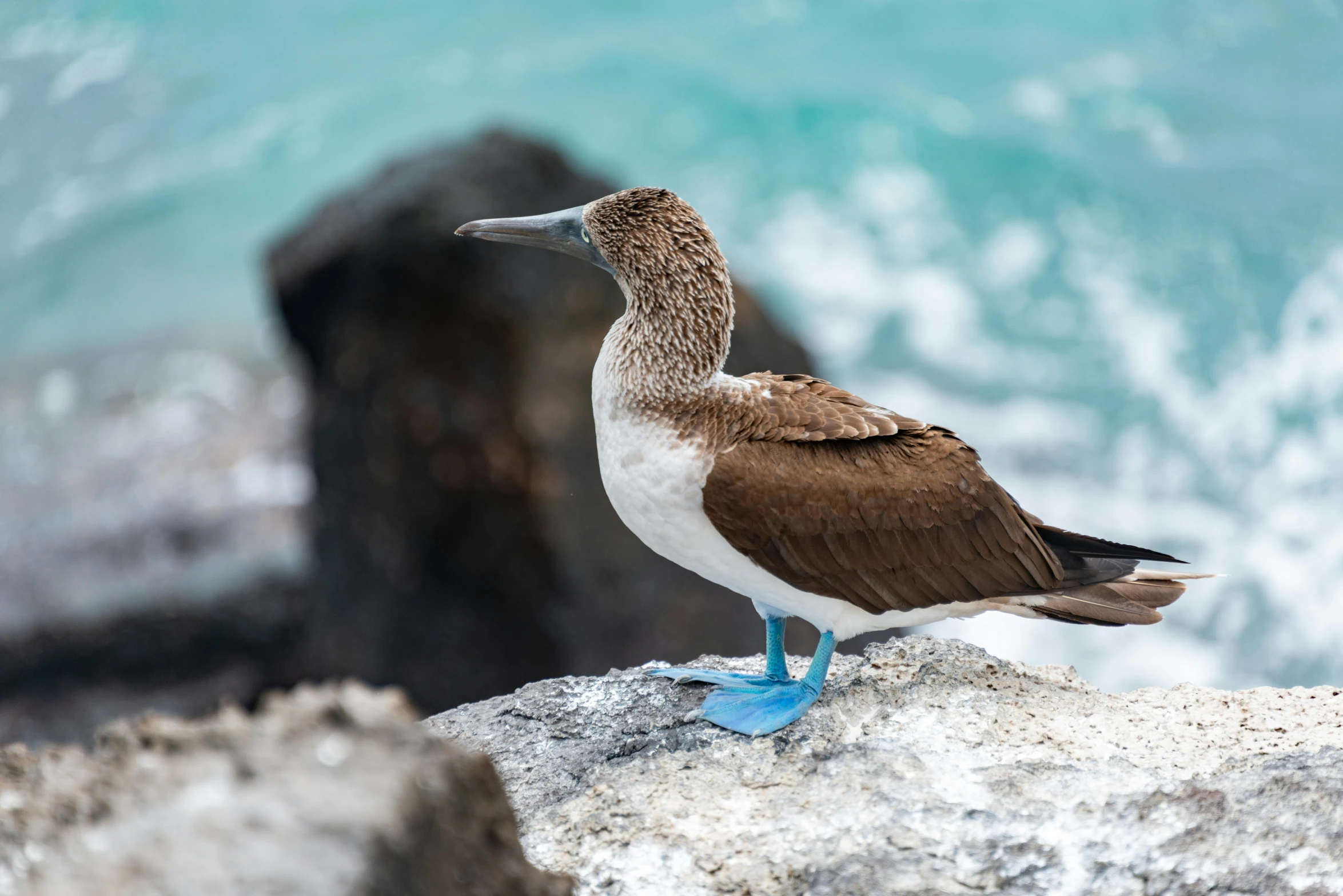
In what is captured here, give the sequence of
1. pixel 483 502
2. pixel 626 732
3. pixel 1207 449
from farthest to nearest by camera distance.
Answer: pixel 1207 449
pixel 483 502
pixel 626 732

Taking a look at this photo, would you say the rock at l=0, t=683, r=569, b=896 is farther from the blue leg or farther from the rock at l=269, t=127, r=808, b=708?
the rock at l=269, t=127, r=808, b=708

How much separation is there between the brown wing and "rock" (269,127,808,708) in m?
3.74

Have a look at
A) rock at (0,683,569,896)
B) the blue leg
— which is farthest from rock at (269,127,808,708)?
rock at (0,683,569,896)

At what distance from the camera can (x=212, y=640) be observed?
380 inches

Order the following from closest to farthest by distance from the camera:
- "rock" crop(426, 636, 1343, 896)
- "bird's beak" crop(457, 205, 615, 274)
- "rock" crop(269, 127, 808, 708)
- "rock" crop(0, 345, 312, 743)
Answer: "rock" crop(426, 636, 1343, 896)
"bird's beak" crop(457, 205, 615, 274)
"rock" crop(269, 127, 808, 708)
"rock" crop(0, 345, 312, 743)

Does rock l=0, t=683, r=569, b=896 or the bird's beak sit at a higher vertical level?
the bird's beak

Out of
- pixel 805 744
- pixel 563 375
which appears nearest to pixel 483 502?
pixel 563 375

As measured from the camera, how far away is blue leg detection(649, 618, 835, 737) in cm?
378

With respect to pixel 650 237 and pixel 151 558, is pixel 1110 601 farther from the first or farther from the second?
pixel 151 558

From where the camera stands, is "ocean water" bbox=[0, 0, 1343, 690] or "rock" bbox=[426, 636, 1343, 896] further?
"ocean water" bbox=[0, 0, 1343, 690]

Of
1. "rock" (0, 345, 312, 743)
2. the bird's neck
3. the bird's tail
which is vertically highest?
Answer: the bird's neck

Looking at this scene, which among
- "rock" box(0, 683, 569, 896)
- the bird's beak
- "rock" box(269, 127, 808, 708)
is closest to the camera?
"rock" box(0, 683, 569, 896)

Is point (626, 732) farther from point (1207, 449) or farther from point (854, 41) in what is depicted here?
point (854, 41)

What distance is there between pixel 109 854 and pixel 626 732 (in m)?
2.23
